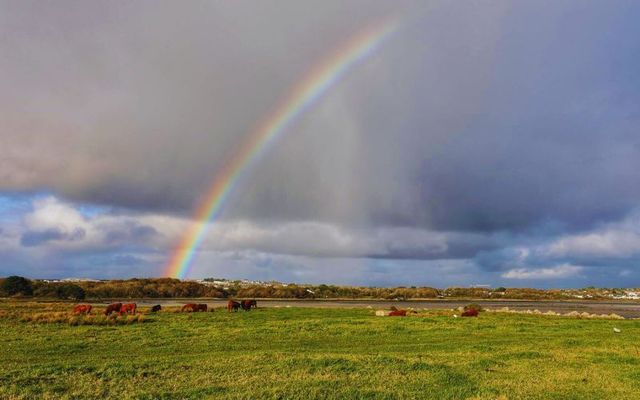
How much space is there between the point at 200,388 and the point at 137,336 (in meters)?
18.4

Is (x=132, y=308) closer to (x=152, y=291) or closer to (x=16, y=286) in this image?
(x=16, y=286)

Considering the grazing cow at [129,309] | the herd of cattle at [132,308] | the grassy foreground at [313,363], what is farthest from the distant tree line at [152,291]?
the grassy foreground at [313,363]

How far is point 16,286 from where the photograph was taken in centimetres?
9938

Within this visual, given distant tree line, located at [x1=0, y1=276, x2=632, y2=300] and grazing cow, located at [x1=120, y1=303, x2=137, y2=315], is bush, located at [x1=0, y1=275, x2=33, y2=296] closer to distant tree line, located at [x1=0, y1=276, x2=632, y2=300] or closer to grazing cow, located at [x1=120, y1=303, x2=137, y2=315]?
distant tree line, located at [x1=0, y1=276, x2=632, y2=300]

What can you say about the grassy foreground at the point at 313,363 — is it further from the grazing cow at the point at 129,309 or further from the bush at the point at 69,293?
the bush at the point at 69,293

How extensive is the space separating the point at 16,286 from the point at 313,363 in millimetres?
100528

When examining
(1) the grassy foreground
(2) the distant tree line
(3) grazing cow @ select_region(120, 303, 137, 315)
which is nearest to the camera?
(1) the grassy foreground

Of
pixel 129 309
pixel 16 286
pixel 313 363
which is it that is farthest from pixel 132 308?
pixel 16 286

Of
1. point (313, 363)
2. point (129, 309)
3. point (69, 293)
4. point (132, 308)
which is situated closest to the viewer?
point (313, 363)

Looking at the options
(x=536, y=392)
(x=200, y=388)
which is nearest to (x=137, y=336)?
(x=200, y=388)

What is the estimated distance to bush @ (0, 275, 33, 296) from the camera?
320 feet

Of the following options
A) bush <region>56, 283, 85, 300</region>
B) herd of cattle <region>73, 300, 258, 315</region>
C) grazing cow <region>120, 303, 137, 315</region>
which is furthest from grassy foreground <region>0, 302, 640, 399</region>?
bush <region>56, 283, 85, 300</region>

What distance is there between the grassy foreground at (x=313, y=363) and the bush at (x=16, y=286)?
2795 inches

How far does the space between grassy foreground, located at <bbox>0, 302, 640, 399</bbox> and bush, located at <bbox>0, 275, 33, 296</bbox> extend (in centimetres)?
7100
